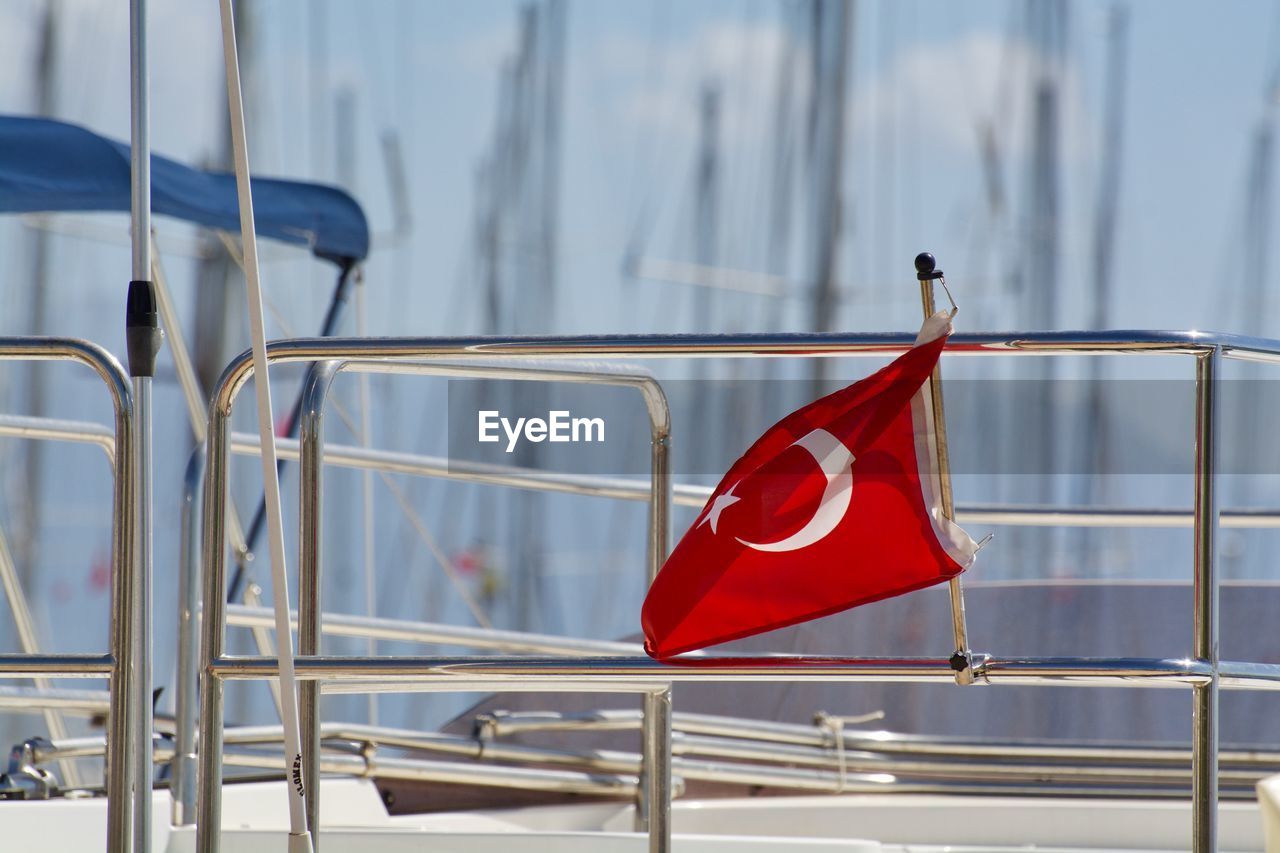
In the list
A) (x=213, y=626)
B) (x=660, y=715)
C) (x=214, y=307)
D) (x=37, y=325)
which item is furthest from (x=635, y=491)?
(x=37, y=325)

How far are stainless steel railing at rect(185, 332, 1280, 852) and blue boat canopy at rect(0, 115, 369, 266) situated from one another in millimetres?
1893

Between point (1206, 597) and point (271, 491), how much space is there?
1.18m

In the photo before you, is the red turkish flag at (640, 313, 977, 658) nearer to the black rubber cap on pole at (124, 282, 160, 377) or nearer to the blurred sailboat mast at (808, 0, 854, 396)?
the black rubber cap on pole at (124, 282, 160, 377)

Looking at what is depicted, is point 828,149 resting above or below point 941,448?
above

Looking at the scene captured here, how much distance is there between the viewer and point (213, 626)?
1942 millimetres

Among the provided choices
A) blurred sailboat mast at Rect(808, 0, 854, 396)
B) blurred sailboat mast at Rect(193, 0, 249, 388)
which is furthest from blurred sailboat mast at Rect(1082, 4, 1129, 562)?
blurred sailboat mast at Rect(193, 0, 249, 388)

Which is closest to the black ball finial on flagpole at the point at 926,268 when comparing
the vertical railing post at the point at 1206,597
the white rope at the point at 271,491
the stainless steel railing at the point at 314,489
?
the vertical railing post at the point at 1206,597

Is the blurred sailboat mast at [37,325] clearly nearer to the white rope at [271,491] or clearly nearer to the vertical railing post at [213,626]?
the vertical railing post at [213,626]

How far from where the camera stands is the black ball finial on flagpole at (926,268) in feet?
5.71

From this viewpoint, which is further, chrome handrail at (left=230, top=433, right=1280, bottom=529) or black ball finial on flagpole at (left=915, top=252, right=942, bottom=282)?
chrome handrail at (left=230, top=433, right=1280, bottom=529)

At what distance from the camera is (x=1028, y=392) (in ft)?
37.0

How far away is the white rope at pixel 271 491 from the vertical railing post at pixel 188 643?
0.81 metres

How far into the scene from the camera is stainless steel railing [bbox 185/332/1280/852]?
1.82 m

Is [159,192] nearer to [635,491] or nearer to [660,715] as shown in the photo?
[635,491]
